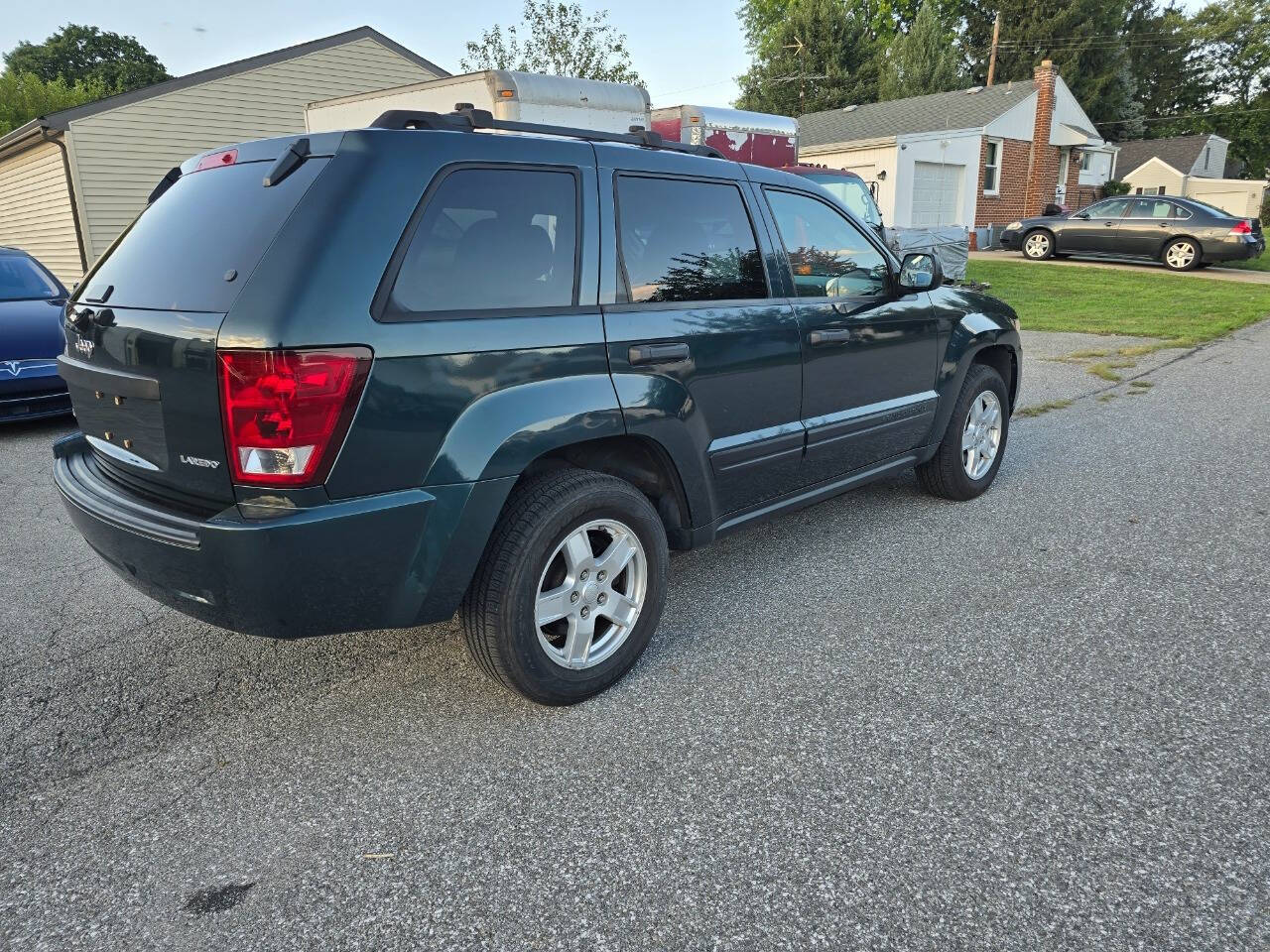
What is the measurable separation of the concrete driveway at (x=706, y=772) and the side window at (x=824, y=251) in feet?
4.28

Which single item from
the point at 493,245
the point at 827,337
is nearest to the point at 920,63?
the point at 827,337

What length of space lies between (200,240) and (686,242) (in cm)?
168

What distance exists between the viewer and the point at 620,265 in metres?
3.12

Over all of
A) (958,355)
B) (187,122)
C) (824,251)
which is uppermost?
(187,122)

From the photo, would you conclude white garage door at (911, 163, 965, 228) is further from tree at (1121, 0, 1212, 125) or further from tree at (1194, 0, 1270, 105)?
tree at (1194, 0, 1270, 105)

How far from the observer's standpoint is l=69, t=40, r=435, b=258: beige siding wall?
16.1 metres

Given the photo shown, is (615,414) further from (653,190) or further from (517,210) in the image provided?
(653,190)

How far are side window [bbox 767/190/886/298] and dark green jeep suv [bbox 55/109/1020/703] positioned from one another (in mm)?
90

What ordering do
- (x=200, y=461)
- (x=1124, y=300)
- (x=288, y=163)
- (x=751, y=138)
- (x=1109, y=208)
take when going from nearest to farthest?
(x=200, y=461) < (x=288, y=163) < (x=751, y=138) < (x=1124, y=300) < (x=1109, y=208)

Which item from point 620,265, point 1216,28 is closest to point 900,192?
point 620,265

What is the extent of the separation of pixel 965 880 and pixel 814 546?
2.40m

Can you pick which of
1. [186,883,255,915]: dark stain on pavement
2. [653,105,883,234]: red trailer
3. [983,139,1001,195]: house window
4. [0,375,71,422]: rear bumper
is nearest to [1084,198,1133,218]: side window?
[983,139,1001,195]: house window

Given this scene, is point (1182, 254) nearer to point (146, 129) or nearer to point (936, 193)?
point (936, 193)

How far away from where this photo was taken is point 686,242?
3.40 m
